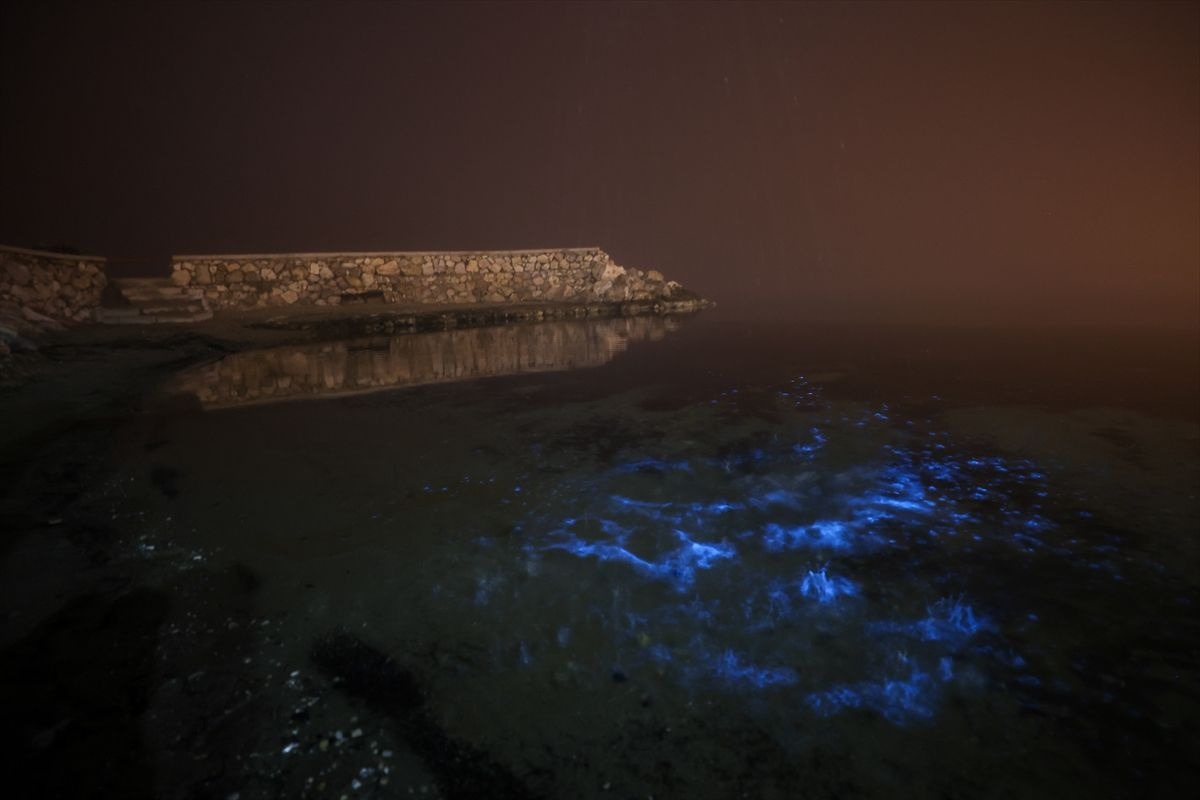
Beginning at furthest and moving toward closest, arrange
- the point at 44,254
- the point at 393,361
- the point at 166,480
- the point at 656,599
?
1. the point at 44,254
2. the point at 393,361
3. the point at 166,480
4. the point at 656,599

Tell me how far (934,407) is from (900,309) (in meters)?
14.7

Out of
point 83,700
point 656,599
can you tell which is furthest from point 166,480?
point 656,599

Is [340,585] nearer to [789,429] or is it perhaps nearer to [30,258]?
A: [789,429]

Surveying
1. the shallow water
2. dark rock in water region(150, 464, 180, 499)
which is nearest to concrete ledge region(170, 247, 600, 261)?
the shallow water

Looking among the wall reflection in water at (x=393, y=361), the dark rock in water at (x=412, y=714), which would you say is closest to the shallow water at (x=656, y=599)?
the dark rock in water at (x=412, y=714)

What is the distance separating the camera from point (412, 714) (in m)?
2.17

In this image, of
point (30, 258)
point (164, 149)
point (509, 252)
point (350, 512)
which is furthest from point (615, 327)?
point (164, 149)

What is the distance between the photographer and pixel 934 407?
6.84 meters

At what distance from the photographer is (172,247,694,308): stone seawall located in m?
13.4

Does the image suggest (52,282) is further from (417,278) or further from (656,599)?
(656,599)

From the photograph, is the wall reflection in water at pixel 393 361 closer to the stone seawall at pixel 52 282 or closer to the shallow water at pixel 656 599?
the shallow water at pixel 656 599

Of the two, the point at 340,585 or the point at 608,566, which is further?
the point at 608,566

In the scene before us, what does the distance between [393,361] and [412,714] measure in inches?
320

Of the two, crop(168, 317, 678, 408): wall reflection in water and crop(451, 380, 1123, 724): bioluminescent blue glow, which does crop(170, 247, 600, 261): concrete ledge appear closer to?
crop(168, 317, 678, 408): wall reflection in water
